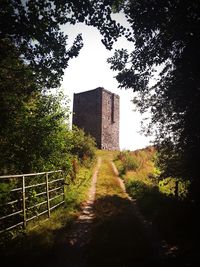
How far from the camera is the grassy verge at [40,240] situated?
555 centimetres

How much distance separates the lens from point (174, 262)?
559 cm

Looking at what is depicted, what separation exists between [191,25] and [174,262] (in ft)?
24.7

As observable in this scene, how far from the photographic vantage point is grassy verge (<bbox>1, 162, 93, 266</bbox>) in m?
5.55

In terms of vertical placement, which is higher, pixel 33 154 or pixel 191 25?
pixel 191 25

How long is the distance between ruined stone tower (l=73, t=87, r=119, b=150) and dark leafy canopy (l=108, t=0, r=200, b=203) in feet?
86.0

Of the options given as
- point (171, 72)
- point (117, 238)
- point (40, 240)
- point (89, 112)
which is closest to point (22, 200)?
point (40, 240)

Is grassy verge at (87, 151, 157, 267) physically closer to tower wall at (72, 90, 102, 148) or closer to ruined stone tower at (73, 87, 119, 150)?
ruined stone tower at (73, 87, 119, 150)

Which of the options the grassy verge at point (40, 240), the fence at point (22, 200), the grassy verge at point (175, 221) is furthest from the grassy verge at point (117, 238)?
the fence at point (22, 200)

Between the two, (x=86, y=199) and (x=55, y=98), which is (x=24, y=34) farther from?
(x=86, y=199)

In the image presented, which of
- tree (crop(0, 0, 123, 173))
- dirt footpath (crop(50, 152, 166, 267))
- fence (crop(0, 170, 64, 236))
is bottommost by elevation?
dirt footpath (crop(50, 152, 166, 267))

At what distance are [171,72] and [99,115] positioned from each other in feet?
93.9

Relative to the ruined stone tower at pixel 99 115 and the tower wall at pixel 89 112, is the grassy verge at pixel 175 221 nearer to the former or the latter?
the ruined stone tower at pixel 99 115

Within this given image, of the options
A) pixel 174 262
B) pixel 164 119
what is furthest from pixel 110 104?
pixel 174 262

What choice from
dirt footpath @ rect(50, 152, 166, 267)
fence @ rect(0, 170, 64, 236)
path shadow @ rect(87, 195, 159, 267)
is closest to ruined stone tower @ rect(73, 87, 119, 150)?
dirt footpath @ rect(50, 152, 166, 267)
